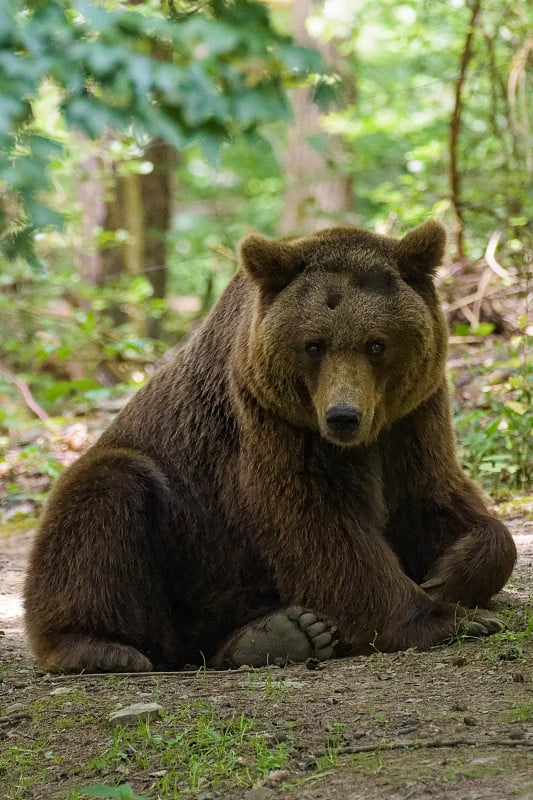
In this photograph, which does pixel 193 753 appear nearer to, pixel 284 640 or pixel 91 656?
pixel 284 640

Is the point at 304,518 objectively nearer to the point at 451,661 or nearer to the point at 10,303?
the point at 451,661

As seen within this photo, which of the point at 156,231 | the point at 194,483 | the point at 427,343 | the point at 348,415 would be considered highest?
the point at 156,231

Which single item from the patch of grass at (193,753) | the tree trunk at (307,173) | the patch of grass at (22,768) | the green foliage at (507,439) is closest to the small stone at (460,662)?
the patch of grass at (193,753)

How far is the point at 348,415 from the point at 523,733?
5.47 ft

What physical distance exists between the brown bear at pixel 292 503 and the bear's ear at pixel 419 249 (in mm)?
11

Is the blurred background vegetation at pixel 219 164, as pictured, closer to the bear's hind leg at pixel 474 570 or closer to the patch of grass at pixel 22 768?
the patch of grass at pixel 22 768

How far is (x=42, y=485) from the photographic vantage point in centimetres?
1027

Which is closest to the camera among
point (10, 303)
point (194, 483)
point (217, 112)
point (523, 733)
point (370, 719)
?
point (217, 112)

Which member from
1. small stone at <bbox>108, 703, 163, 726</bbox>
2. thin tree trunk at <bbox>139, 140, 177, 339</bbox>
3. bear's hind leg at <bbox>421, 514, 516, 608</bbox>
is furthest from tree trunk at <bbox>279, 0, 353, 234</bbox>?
small stone at <bbox>108, 703, 163, 726</bbox>

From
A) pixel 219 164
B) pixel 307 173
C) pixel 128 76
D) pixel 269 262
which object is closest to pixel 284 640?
pixel 269 262

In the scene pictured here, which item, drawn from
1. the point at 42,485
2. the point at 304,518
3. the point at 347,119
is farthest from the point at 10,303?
the point at 304,518

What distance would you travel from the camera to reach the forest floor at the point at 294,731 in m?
3.28

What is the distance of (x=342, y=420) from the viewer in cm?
470

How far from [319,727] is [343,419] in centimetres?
143
